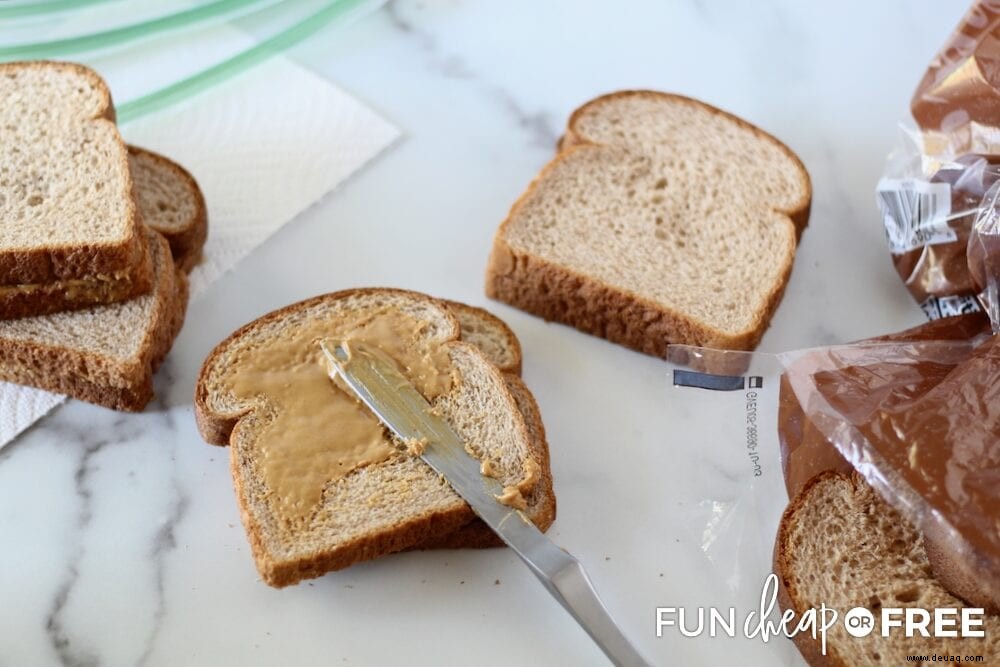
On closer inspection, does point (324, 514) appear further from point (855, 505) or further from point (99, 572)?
point (855, 505)

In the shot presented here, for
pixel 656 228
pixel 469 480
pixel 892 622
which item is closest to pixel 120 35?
pixel 656 228

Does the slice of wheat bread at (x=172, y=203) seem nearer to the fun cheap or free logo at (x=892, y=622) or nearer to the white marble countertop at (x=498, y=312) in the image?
the white marble countertop at (x=498, y=312)

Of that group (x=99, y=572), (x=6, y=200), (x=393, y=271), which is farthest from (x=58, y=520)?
(x=393, y=271)

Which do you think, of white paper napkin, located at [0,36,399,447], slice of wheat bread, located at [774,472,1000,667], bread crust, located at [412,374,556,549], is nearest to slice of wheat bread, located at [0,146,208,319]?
white paper napkin, located at [0,36,399,447]

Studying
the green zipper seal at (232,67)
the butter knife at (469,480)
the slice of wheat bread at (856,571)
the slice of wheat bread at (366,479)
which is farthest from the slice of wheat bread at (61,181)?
the slice of wheat bread at (856,571)

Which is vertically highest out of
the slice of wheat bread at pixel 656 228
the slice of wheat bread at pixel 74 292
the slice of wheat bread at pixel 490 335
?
the slice of wheat bread at pixel 656 228

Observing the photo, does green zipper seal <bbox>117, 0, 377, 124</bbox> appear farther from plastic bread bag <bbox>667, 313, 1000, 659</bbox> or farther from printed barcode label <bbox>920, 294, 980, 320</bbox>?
printed barcode label <bbox>920, 294, 980, 320</bbox>
